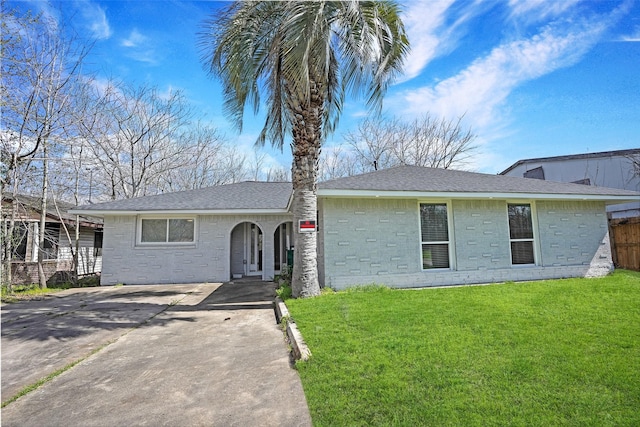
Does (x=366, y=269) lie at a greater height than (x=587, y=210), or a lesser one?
lesser

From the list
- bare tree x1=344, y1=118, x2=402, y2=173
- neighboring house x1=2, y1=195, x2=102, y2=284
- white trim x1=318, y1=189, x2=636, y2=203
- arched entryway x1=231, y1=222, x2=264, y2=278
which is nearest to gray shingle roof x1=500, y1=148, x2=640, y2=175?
white trim x1=318, y1=189, x2=636, y2=203

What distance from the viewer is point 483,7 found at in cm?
786

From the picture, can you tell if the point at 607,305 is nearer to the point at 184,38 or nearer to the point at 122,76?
the point at 184,38

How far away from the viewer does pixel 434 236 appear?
363 inches

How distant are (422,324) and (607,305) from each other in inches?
148

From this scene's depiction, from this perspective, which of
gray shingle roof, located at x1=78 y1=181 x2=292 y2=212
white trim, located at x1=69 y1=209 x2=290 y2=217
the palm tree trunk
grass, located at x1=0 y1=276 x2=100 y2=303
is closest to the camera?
the palm tree trunk

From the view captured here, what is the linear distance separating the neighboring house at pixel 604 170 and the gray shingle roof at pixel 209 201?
1593cm

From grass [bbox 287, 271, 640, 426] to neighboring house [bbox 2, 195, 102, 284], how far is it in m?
12.1

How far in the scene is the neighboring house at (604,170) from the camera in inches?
650

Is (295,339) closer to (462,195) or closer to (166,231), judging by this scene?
(462,195)

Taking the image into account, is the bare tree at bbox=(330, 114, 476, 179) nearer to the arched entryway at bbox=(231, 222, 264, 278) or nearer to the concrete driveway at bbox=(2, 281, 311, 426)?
the arched entryway at bbox=(231, 222, 264, 278)

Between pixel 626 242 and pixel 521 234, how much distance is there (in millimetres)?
6005

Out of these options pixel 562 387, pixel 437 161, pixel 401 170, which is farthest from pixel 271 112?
pixel 437 161

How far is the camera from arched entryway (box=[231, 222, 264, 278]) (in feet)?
45.1
